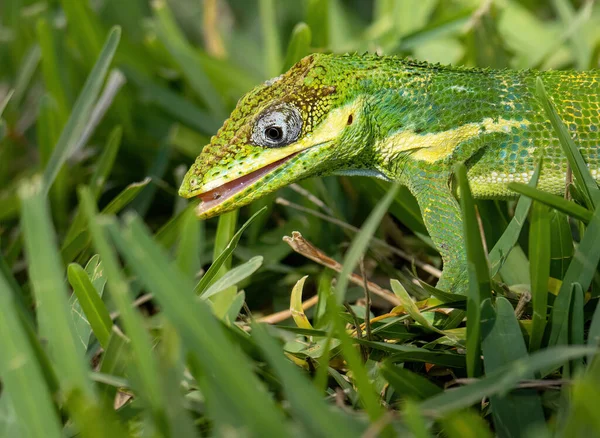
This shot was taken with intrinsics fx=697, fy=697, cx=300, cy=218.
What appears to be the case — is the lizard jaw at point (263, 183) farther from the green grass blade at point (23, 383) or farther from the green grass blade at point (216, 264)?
the green grass blade at point (23, 383)

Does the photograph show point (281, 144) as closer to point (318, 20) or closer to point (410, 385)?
point (410, 385)

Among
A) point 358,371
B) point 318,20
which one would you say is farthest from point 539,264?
point 318,20

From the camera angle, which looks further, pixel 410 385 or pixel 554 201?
pixel 554 201

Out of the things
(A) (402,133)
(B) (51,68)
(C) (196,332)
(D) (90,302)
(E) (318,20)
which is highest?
(B) (51,68)

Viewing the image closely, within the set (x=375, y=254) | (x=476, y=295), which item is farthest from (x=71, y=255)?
(x=476, y=295)

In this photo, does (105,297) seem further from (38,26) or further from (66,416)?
(38,26)

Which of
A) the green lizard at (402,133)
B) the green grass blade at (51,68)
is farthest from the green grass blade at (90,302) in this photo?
the green grass blade at (51,68)

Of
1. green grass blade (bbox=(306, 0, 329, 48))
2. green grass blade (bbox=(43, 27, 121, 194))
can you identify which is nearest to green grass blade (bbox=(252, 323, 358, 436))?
green grass blade (bbox=(43, 27, 121, 194))
